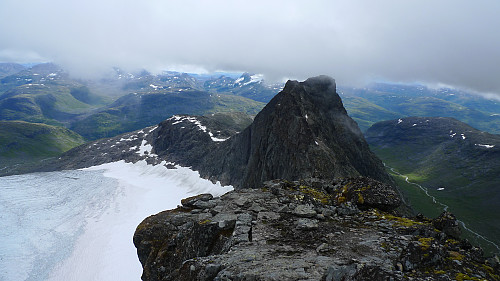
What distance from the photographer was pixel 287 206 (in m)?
19.2

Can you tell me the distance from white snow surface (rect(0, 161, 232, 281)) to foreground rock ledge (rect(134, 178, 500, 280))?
57023mm

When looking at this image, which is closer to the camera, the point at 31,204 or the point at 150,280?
the point at 150,280

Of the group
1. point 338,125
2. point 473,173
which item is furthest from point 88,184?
point 473,173

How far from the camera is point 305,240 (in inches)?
584

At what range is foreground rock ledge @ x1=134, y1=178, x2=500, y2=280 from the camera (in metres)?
10.9

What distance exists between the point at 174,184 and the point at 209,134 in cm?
4396

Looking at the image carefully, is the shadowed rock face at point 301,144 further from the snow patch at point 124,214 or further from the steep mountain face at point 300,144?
the snow patch at point 124,214

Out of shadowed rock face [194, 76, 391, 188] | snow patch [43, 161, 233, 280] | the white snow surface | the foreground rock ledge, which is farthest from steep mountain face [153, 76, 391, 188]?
the foreground rock ledge

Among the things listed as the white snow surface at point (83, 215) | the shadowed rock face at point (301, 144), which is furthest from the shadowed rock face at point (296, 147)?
the white snow surface at point (83, 215)

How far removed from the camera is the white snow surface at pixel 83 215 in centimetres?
6775

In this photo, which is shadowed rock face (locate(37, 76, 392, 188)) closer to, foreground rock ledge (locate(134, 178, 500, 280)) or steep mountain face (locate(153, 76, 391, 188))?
steep mountain face (locate(153, 76, 391, 188))


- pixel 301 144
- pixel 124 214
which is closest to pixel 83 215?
pixel 124 214

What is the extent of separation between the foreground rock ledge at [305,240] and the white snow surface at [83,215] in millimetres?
57023

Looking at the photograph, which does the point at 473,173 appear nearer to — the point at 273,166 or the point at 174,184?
the point at 273,166
